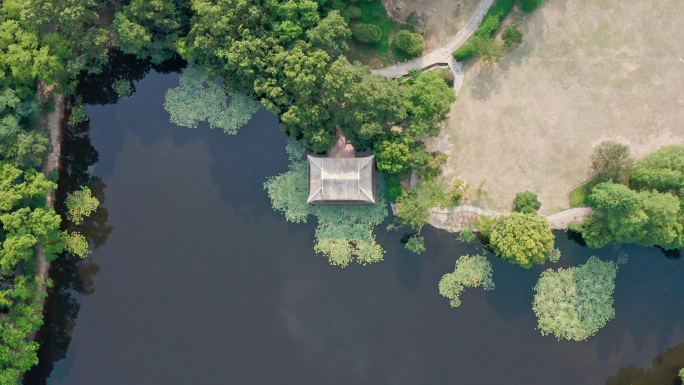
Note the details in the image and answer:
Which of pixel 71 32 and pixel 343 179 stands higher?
pixel 71 32

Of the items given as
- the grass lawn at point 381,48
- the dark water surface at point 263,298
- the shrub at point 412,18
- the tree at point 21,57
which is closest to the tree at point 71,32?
the tree at point 21,57

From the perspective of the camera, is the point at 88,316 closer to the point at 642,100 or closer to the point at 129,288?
the point at 129,288

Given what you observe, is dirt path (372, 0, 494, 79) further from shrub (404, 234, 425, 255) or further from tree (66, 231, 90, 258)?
tree (66, 231, 90, 258)

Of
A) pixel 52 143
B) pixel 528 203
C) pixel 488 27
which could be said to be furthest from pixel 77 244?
pixel 488 27

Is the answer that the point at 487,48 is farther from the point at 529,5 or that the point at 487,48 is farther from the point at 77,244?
the point at 77,244

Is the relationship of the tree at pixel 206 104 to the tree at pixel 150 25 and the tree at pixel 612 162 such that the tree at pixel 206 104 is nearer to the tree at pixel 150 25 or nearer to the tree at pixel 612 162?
the tree at pixel 150 25
